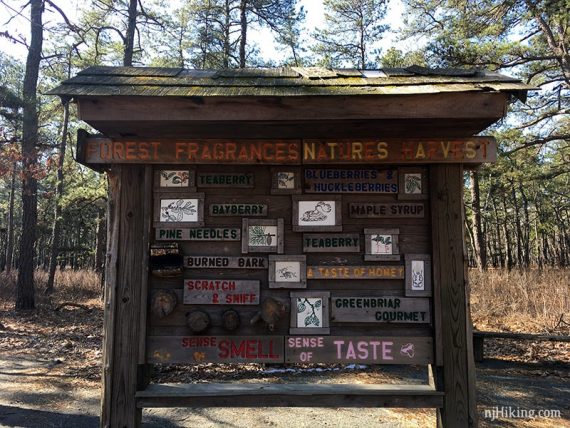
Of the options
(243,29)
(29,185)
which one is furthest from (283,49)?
(29,185)

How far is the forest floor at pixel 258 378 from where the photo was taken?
4621 millimetres

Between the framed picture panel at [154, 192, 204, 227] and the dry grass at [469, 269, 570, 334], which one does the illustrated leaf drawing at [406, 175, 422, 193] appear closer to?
Result: the framed picture panel at [154, 192, 204, 227]

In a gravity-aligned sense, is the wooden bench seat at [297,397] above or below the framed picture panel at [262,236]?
below

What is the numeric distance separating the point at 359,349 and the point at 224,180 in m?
1.76

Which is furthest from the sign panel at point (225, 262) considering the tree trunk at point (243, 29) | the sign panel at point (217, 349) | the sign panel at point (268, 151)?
the tree trunk at point (243, 29)

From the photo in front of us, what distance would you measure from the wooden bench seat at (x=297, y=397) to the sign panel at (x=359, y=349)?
23 centimetres

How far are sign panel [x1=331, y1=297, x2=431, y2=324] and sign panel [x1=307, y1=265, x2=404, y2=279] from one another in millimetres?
185

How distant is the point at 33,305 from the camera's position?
12.1m

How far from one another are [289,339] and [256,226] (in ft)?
3.12

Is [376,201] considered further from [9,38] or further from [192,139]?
[9,38]

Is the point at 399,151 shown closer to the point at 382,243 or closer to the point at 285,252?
the point at 382,243

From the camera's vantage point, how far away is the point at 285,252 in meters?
3.38

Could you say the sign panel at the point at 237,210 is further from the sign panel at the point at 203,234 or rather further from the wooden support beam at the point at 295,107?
the wooden support beam at the point at 295,107

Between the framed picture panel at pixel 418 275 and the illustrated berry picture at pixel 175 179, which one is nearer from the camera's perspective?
the framed picture panel at pixel 418 275
